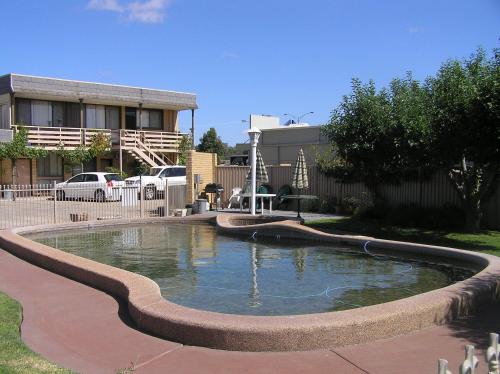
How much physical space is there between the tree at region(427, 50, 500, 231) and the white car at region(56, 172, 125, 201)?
11985 millimetres

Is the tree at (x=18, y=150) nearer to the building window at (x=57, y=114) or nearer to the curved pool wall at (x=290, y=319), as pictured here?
the building window at (x=57, y=114)

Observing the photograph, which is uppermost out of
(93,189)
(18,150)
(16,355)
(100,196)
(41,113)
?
(41,113)

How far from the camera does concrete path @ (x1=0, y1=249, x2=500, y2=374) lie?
16.7 ft

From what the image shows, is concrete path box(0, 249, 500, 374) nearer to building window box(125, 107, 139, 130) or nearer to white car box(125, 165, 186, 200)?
white car box(125, 165, 186, 200)

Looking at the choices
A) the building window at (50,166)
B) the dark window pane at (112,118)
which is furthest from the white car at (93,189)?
the dark window pane at (112,118)

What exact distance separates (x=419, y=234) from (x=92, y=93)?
26329 mm

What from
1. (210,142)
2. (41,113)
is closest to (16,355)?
(41,113)

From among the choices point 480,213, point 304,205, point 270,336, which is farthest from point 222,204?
point 270,336

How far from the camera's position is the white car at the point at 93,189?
20706 millimetres

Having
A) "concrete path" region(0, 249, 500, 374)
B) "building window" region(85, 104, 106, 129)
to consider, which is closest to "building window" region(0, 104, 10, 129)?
"building window" region(85, 104, 106, 129)

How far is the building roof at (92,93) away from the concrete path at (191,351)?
28.0 meters

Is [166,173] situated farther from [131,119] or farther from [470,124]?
[470,124]

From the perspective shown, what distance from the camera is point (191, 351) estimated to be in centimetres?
555

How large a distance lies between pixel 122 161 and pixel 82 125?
3.75 m
